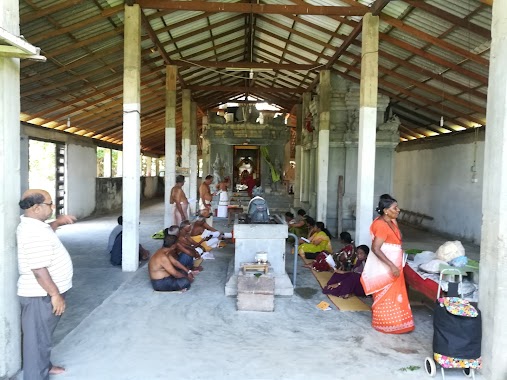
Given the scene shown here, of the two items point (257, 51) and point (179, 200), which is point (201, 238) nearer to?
point (179, 200)

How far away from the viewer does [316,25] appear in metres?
9.41

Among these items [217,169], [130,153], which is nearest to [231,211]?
[217,169]

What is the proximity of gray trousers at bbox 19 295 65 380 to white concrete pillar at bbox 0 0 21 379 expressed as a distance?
0.64 feet

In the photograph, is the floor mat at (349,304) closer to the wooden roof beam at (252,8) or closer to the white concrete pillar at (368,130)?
the white concrete pillar at (368,130)

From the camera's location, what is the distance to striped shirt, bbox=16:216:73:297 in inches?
117

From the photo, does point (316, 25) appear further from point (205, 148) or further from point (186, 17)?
point (205, 148)

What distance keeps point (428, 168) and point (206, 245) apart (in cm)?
961

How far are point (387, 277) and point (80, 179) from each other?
40.9 feet

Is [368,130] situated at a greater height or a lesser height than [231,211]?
greater

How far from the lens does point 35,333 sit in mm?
3125

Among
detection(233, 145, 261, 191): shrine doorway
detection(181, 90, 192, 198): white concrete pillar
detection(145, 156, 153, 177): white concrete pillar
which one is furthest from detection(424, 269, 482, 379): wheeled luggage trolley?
detection(145, 156, 153, 177): white concrete pillar

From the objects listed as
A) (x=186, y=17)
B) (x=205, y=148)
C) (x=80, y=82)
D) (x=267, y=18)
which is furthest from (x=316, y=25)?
(x=205, y=148)

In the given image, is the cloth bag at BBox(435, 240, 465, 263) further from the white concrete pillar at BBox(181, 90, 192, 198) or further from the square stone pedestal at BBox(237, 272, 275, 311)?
the white concrete pillar at BBox(181, 90, 192, 198)

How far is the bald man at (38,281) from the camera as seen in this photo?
118 inches
